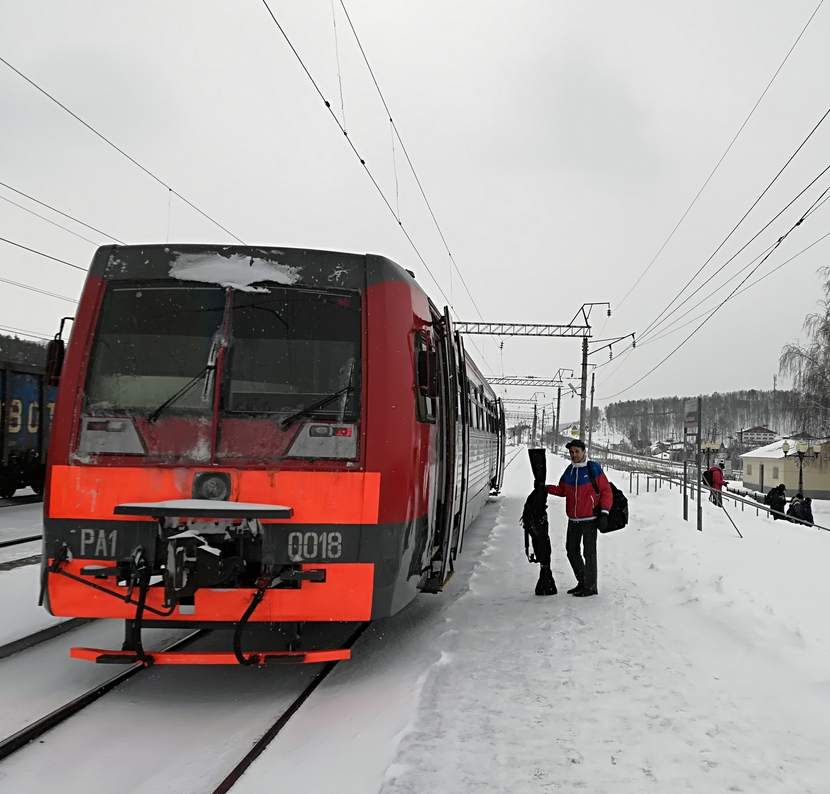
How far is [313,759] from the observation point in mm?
3729

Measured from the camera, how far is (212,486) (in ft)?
14.8

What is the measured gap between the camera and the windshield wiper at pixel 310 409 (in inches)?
183

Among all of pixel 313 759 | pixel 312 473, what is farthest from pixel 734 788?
pixel 312 473

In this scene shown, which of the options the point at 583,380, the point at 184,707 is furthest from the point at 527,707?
the point at 583,380

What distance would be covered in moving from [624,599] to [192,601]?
4348mm

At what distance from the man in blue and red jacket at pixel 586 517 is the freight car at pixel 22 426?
1451cm

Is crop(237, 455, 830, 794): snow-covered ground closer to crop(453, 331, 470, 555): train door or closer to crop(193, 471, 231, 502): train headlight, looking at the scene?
crop(453, 331, 470, 555): train door

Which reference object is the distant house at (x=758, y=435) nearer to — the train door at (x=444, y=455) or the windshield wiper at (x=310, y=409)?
the train door at (x=444, y=455)

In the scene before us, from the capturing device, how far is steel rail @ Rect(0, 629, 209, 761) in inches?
154

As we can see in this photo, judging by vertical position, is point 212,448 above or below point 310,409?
below

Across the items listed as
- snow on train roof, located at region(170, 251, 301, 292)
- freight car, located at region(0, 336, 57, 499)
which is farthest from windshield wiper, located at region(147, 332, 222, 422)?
freight car, located at region(0, 336, 57, 499)

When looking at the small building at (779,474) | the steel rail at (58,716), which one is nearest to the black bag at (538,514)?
the steel rail at (58,716)

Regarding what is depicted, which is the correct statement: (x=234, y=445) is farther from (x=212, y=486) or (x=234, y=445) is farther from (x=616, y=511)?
(x=616, y=511)

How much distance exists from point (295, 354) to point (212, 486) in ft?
3.40
